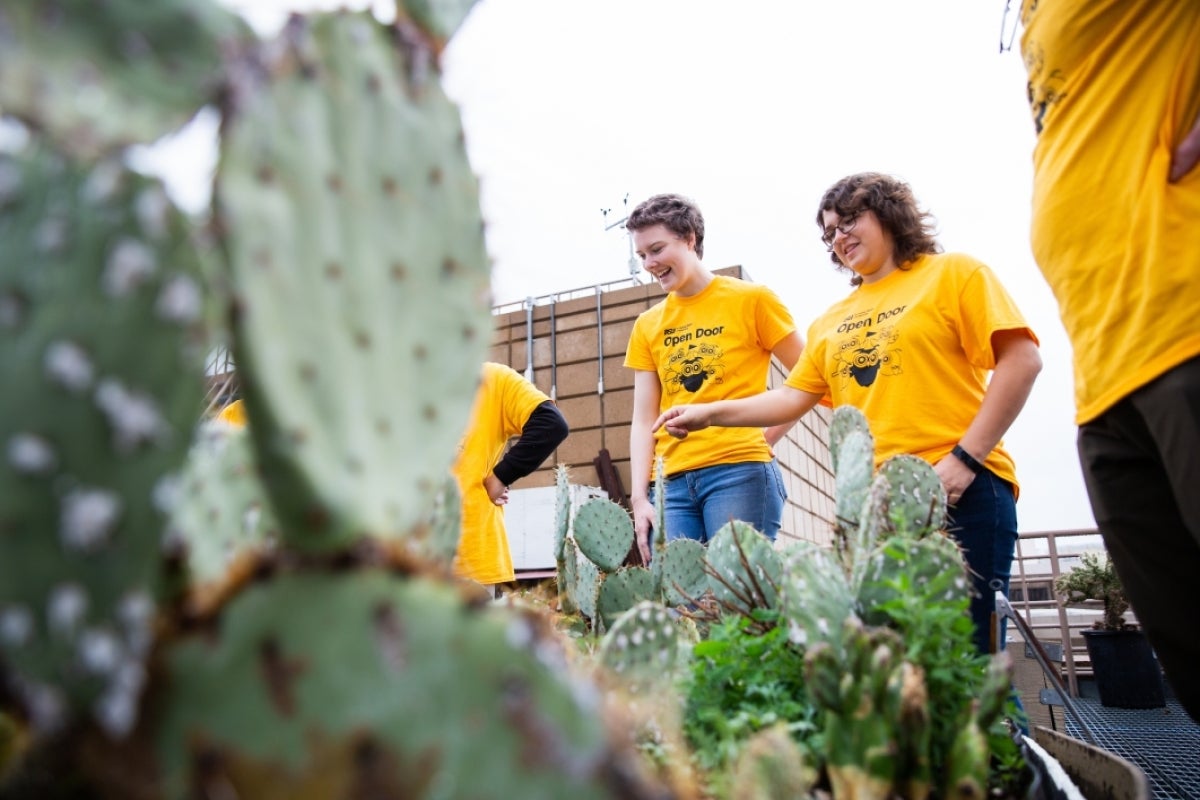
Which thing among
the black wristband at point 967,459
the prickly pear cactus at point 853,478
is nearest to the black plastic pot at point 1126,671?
the black wristband at point 967,459

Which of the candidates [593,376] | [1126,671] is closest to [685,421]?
[1126,671]

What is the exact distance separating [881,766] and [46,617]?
645 mm

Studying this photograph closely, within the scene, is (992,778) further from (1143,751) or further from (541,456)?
(1143,751)

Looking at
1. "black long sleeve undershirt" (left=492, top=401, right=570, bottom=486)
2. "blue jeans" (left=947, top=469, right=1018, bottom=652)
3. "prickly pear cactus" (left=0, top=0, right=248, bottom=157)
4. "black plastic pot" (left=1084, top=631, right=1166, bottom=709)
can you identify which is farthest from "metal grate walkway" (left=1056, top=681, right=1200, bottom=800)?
"prickly pear cactus" (left=0, top=0, right=248, bottom=157)

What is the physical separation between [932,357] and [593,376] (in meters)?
5.68

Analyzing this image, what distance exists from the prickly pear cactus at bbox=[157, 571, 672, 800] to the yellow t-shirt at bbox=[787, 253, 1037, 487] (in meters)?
1.56

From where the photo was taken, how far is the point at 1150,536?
4.29 feet

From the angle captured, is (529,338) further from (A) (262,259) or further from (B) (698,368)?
(A) (262,259)

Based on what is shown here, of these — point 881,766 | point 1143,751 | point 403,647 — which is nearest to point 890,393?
point 881,766

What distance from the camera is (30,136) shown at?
1.53 ft

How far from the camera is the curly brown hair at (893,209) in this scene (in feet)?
6.52

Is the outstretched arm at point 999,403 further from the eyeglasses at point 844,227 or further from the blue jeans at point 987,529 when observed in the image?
the eyeglasses at point 844,227

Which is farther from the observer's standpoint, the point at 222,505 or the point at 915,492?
the point at 915,492

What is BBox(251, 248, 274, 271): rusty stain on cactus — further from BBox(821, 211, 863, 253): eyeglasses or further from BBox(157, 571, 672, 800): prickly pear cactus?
BBox(821, 211, 863, 253): eyeglasses
